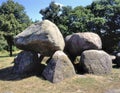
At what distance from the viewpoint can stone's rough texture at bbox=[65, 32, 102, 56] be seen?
16573 mm

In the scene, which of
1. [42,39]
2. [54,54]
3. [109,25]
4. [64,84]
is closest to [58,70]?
[64,84]

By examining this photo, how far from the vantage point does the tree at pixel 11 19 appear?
39688 millimetres

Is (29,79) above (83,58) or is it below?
below

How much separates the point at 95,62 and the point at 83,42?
167cm

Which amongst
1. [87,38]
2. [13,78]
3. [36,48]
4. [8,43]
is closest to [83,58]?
[87,38]

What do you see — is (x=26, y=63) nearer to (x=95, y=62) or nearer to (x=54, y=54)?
(x=54, y=54)

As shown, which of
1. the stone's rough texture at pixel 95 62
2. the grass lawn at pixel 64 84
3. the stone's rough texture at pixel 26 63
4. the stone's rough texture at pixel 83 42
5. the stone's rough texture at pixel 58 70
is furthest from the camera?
the stone's rough texture at pixel 83 42

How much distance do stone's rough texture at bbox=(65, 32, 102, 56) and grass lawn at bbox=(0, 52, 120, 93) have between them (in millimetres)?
2155

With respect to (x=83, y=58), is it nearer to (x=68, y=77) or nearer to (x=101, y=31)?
(x=68, y=77)

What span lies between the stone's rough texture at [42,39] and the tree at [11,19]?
23.0 metres

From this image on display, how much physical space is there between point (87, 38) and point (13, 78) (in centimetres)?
532

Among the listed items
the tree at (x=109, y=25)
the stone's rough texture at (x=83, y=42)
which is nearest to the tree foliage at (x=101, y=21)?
the tree at (x=109, y=25)

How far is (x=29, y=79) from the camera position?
1504 centimetres

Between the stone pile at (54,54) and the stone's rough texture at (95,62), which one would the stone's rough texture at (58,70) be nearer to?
the stone pile at (54,54)
